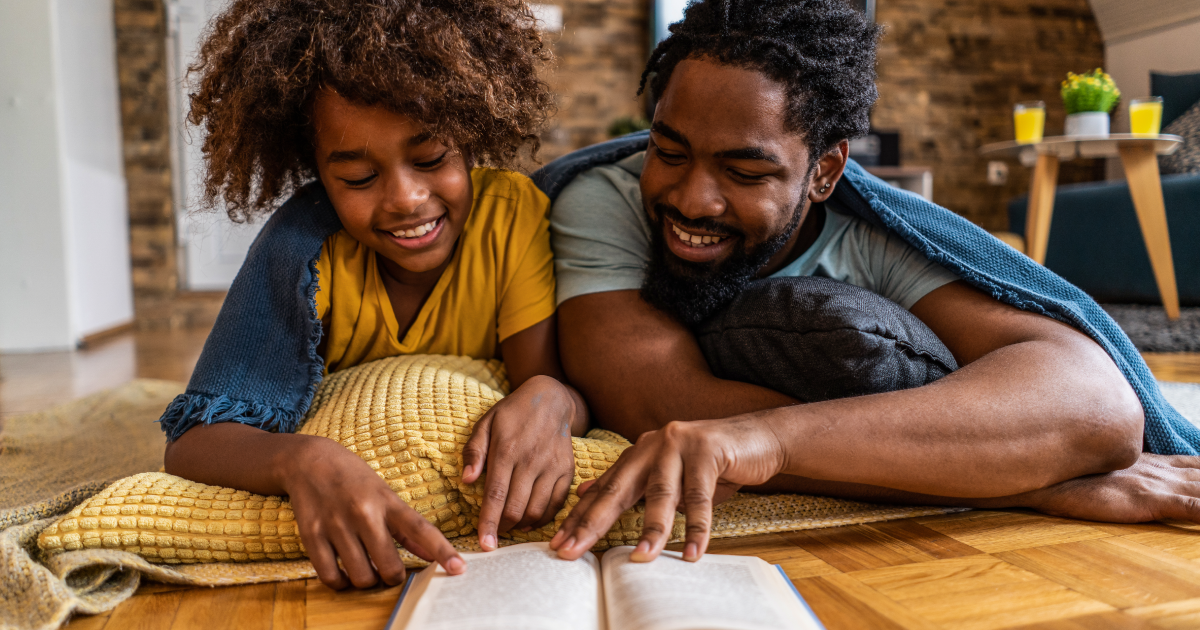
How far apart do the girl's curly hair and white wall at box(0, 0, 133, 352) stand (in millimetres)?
2323

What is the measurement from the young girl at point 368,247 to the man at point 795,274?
0.33 feet

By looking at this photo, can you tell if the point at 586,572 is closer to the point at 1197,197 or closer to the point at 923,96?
the point at 1197,197

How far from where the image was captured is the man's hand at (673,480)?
2.17 ft

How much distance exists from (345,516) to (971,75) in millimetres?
4957

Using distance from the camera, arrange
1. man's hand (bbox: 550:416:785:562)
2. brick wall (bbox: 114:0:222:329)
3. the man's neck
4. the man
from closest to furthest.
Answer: man's hand (bbox: 550:416:785:562), the man, the man's neck, brick wall (bbox: 114:0:222:329)

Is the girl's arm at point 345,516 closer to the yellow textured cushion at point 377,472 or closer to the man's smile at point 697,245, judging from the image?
the yellow textured cushion at point 377,472

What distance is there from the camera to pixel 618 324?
3.28 feet

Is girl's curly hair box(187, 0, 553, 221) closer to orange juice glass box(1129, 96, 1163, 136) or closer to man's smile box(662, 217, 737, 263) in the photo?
man's smile box(662, 217, 737, 263)

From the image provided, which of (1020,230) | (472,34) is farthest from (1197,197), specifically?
(472,34)

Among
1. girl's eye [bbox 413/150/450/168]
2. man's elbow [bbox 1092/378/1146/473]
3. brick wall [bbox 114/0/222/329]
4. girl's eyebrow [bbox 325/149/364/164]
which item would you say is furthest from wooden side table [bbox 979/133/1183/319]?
brick wall [bbox 114/0/222/329]

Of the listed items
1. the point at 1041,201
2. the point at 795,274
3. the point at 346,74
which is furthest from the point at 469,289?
the point at 1041,201

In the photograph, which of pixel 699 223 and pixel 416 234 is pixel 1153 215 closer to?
pixel 699 223

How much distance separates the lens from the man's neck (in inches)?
44.2

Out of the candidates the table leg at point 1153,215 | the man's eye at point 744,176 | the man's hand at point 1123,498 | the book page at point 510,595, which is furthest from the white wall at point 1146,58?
the book page at point 510,595
